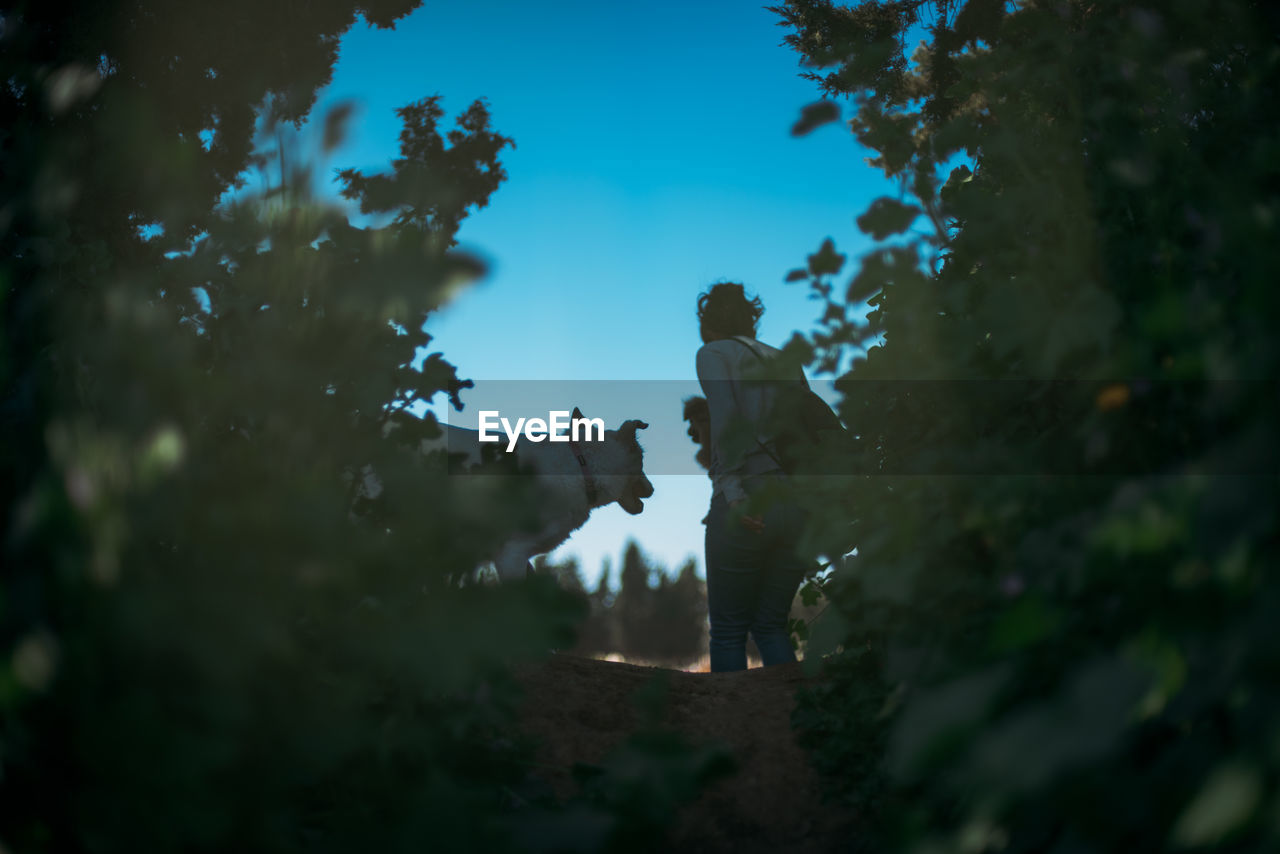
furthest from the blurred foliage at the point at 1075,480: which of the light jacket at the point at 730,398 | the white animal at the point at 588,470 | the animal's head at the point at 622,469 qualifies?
the animal's head at the point at 622,469

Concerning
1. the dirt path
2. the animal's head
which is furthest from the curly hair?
the animal's head

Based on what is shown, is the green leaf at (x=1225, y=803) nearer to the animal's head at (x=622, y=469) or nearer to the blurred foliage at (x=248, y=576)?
the blurred foliage at (x=248, y=576)

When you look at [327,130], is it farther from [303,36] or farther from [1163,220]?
[303,36]

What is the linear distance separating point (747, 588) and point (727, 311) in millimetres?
1568

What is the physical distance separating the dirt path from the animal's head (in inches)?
212

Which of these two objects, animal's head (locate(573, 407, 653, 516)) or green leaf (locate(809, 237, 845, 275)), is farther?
animal's head (locate(573, 407, 653, 516))

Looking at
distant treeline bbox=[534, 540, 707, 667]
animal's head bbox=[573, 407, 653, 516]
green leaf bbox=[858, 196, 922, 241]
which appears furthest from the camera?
distant treeline bbox=[534, 540, 707, 667]

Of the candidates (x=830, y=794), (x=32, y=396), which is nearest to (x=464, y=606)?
(x=32, y=396)

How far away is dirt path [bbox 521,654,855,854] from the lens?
6.85 ft

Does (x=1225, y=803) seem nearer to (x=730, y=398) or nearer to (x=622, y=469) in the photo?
(x=730, y=398)

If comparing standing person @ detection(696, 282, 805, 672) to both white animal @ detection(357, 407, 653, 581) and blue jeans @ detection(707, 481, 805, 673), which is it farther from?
white animal @ detection(357, 407, 653, 581)

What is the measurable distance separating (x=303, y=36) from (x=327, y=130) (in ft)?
24.8

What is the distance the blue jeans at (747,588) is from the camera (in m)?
3.91

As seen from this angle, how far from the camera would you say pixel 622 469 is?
354 inches
